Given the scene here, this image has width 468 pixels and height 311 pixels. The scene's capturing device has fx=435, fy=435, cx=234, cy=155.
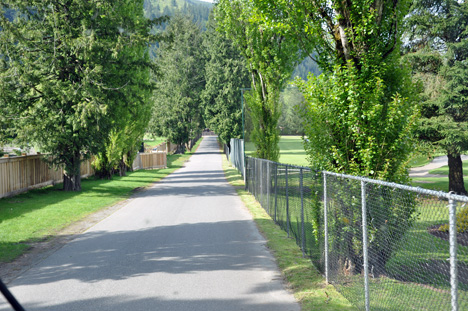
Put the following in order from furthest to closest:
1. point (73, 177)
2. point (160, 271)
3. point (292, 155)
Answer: point (292, 155), point (73, 177), point (160, 271)

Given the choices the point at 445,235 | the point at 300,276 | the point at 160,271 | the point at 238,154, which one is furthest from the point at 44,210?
the point at 238,154

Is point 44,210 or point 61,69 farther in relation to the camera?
point 61,69

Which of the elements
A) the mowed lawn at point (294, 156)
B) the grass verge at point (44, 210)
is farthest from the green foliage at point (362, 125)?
the mowed lawn at point (294, 156)

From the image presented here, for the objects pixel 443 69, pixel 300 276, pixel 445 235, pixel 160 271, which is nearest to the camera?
pixel 445 235

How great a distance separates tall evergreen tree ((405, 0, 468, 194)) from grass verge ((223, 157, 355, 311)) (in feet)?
40.5

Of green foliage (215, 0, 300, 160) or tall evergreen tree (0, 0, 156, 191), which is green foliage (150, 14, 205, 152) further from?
green foliage (215, 0, 300, 160)

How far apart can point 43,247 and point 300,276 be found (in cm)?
589

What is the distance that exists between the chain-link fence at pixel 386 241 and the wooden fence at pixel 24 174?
1344cm

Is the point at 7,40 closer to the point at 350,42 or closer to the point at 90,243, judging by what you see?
the point at 90,243

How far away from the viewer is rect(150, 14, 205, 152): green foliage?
6156 cm

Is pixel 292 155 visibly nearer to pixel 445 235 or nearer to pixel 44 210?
pixel 44 210

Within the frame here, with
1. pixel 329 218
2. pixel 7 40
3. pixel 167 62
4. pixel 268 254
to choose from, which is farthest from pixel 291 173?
pixel 167 62

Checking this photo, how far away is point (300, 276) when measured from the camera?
7.07m

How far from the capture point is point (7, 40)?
17.7 meters
